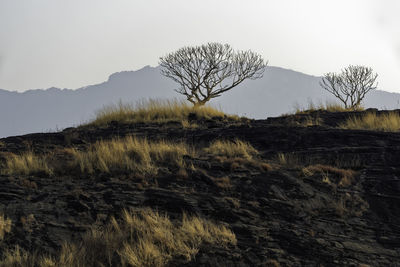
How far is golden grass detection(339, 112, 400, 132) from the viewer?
13.6 m

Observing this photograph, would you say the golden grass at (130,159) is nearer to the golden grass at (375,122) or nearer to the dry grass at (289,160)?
the dry grass at (289,160)

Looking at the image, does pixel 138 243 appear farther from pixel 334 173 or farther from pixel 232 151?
pixel 232 151

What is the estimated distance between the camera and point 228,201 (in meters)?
6.94

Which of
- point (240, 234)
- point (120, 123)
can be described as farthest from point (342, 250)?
point (120, 123)

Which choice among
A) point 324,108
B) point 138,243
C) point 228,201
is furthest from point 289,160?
point 324,108

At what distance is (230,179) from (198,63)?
61.7ft

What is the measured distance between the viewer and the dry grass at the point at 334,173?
26.5 feet

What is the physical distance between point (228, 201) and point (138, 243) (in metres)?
2.20

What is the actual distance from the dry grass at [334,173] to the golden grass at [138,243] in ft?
10.7

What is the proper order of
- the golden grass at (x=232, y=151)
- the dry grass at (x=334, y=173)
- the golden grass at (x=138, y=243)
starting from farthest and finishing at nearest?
the golden grass at (x=232, y=151) → the dry grass at (x=334, y=173) → the golden grass at (x=138, y=243)

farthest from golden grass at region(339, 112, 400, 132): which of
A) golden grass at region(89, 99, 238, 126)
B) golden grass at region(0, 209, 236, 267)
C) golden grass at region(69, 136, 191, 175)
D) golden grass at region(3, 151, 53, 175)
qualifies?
golden grass at region(3, 151, 53, 175)

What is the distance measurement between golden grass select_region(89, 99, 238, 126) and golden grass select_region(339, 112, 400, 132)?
17.8 ft

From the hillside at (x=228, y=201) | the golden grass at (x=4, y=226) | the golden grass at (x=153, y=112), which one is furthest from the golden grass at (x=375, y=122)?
the golden grass at (x=4, y=226)

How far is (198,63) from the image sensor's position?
85.5 feet
